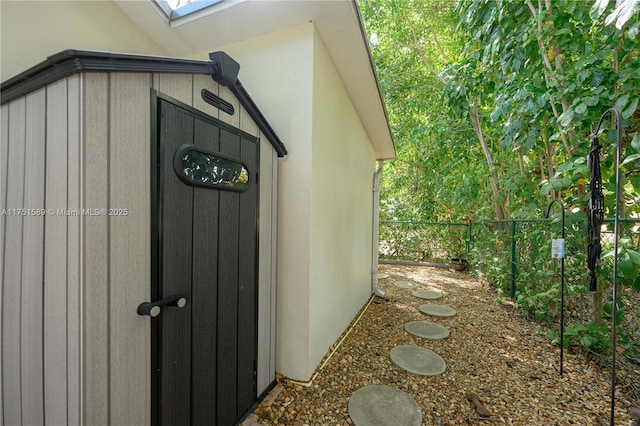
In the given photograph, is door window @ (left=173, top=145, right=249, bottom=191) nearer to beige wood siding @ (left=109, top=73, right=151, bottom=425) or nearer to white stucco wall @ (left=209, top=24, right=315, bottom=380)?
beige wood siding @ (left=109, top=73, right=151, bottom=425)

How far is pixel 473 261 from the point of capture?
6191mm

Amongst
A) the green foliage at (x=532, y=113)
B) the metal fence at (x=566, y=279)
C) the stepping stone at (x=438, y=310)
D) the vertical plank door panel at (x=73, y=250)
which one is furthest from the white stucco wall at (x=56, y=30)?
the stepping stone at (x=438, y=310)

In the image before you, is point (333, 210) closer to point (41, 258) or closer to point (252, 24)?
point (252, 24)

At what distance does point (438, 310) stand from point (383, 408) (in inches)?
95.1

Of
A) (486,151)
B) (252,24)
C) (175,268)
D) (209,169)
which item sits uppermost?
(252,24)

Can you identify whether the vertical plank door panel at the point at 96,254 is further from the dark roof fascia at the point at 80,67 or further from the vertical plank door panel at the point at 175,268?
the vertical plank door panel at the point at 175,268

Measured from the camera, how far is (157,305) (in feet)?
3.72

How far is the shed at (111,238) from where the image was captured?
0.95 metres

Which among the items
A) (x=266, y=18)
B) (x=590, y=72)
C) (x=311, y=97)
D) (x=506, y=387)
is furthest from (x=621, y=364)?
(x=266, y=18)

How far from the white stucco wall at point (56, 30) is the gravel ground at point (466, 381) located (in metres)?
2.65

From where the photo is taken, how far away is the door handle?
109cm

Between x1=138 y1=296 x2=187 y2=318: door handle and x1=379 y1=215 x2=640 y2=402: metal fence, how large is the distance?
296cm

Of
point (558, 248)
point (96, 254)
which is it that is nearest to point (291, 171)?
point (96, 254)

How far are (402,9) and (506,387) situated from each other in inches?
279
